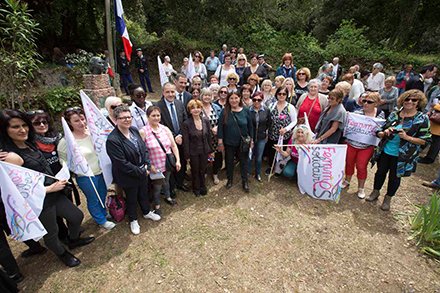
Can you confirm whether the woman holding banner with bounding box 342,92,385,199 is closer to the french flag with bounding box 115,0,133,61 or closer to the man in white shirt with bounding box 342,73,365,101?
the man in white shirt with bounding box 342,73,365,101

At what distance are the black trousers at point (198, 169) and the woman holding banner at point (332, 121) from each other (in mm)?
2244

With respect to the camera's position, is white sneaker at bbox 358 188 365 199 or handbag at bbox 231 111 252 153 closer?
handbag at bbox 231 111 252 153

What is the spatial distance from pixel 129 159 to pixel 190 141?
47.7 inches

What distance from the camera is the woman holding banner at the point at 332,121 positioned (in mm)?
4332

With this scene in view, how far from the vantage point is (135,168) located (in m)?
3.25

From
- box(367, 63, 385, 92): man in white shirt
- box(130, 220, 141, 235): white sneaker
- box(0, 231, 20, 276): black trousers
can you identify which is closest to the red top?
box(130, 220, 141, 235): white sneaker

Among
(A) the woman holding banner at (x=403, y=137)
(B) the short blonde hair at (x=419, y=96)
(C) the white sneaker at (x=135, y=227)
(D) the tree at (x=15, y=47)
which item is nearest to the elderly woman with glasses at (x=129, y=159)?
(C) the white sneaker at (x=135, y=227)

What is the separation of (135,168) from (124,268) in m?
1.36

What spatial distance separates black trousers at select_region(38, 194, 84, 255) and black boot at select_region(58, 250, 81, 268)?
0.12 metres

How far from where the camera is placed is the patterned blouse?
12.3ft

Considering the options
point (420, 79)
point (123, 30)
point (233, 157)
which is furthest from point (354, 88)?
point (123, 30)

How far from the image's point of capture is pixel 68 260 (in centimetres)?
311

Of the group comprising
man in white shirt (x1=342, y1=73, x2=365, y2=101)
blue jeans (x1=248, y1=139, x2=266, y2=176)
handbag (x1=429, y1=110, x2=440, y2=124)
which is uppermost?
man in white shirt (x1=342, y1=73, x2=365, y2=101)

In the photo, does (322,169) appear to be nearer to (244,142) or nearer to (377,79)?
(244,142)
